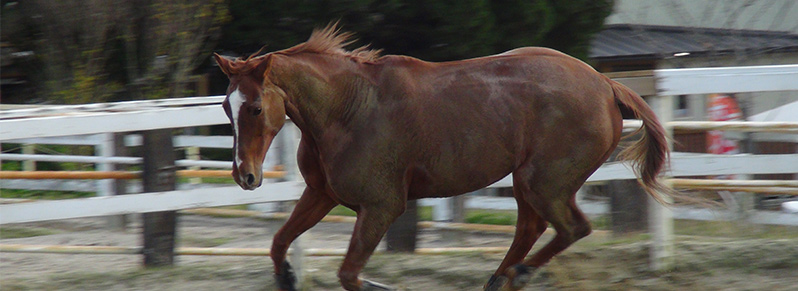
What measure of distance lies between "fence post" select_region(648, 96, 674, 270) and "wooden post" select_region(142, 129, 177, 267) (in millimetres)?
2682

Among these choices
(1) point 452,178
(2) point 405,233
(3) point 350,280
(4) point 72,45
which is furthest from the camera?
(4) point 72,45

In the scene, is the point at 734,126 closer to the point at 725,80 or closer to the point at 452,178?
the point at 725,80

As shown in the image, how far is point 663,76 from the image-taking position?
477 cm

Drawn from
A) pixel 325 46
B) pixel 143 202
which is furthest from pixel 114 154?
pixel 325 46

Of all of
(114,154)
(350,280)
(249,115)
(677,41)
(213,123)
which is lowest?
(677,41)

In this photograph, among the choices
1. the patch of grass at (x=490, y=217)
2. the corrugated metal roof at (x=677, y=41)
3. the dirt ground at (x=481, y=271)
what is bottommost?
the patch of grass at (x=490, y=217)

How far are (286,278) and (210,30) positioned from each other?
4964 millimetres

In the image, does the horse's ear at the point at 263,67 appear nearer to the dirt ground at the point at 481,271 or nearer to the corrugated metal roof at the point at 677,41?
the dirt ground at the point at 481,271

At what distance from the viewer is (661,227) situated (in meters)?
4.77

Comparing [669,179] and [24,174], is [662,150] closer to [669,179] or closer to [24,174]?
[669,179]

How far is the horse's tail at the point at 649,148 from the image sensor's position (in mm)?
4426

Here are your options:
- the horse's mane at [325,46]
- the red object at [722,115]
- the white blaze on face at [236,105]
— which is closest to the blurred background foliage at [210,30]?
the red object at [722,115]

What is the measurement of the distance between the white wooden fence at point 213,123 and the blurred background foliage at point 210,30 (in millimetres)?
3641

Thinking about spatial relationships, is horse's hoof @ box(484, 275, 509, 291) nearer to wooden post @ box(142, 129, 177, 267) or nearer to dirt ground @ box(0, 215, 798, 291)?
dirt ground @ box(0, 215, 798, 291)
